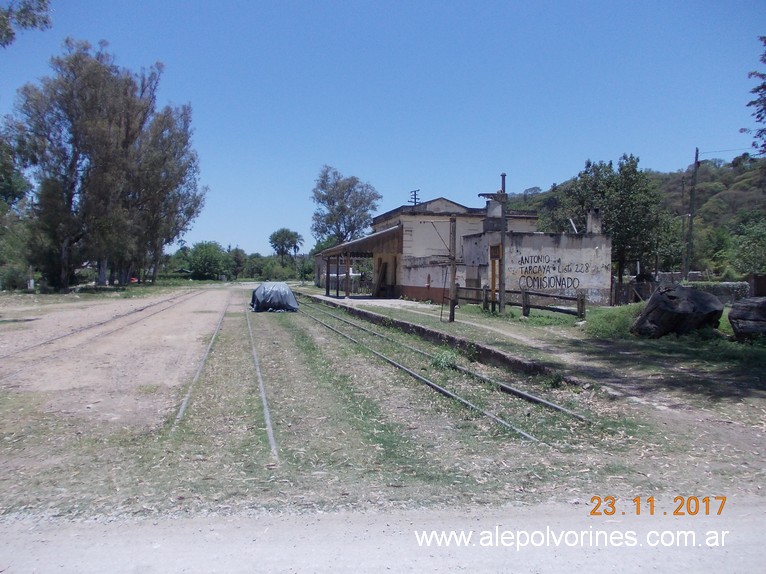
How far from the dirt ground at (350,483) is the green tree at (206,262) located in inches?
3890

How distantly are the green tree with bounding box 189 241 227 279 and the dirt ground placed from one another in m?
98.8

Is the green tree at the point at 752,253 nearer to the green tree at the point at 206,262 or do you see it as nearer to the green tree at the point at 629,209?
the green tree at the point at 629,209

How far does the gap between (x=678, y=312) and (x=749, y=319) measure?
161 cm

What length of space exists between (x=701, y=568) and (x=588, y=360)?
822 cm

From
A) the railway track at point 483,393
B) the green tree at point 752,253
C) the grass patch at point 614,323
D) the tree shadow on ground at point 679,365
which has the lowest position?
the railway track at point 483,393

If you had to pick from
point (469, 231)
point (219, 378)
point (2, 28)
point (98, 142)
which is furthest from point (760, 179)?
point (98, 142)

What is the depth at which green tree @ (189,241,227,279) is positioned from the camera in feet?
348

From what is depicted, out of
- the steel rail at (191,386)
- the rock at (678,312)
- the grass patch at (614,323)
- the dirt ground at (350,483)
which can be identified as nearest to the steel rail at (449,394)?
the dirt ground at (350,483)

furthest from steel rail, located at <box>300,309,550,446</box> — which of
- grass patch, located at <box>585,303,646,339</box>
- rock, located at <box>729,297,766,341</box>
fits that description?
rock, located at <box>729,297,766,341</box>

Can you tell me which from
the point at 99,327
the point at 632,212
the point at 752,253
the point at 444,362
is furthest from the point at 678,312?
the point at 752,253

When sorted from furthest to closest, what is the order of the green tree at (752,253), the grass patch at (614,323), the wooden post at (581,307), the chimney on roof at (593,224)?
the green tree at (752,253)
the chimney on roof at (593,224)
the wooden post at (581,307)
the grass patch at (614,323)

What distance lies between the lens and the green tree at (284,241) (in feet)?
461

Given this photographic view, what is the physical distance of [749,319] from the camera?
44.6 feet

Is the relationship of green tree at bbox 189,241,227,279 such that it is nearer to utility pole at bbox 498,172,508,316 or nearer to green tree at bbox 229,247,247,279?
green tree at bbox 229,247,247,279
